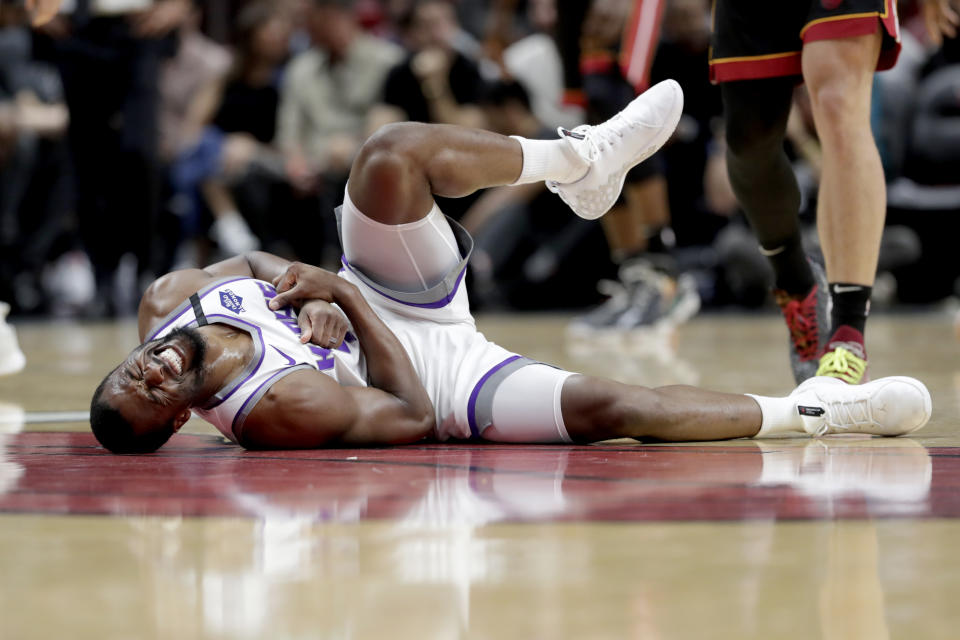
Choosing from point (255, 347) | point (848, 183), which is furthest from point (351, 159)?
point (255, 347)

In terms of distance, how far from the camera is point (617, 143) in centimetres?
238

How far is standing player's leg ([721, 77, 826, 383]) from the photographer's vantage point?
2.61m

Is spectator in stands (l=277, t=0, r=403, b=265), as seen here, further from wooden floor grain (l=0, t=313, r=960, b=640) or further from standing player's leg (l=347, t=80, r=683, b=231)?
wooden floor grain (l=0, t=313, r=960, b=640)

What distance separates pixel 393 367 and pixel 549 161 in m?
0.52

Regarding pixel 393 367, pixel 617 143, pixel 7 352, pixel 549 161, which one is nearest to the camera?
pixel 393 367

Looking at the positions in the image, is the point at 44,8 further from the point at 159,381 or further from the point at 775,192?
the point at 775,192

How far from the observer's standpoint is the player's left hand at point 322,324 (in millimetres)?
2031

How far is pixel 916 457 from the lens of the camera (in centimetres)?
184

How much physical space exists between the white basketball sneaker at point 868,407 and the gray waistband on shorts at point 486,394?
19.8 inches

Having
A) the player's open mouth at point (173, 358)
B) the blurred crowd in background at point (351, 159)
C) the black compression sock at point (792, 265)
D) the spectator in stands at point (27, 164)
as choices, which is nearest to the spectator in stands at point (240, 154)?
the blurred crowd in background at point (351, 159)

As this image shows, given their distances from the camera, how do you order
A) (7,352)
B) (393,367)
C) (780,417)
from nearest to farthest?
(393,367), (780,417), (7,352)

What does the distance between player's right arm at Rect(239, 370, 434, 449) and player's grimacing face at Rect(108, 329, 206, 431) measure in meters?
0.11

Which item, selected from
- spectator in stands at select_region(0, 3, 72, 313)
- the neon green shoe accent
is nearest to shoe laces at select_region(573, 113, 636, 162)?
the neon green shoe accent

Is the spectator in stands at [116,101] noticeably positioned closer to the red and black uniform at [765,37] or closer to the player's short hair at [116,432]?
the red and black uniform at [765,37]
